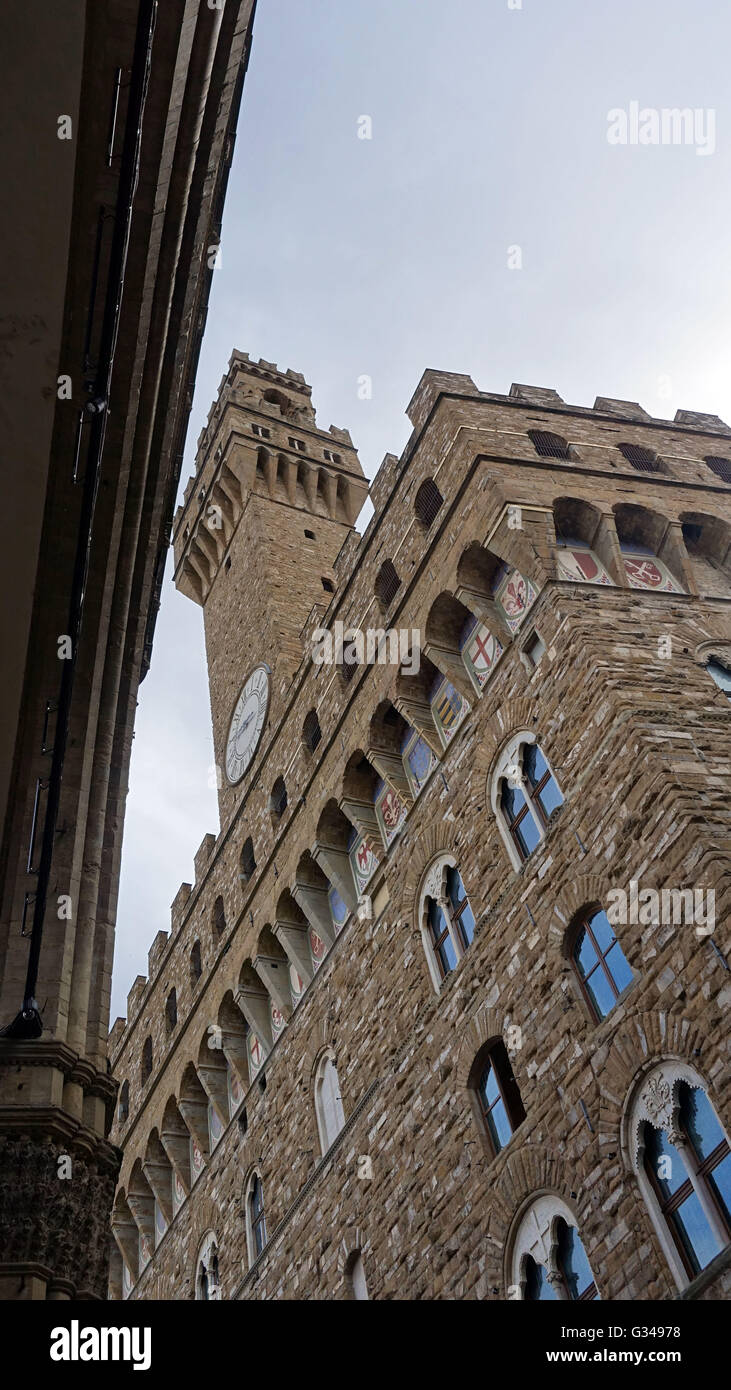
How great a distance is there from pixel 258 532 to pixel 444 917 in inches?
453

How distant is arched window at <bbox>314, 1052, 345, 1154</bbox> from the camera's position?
12.2m

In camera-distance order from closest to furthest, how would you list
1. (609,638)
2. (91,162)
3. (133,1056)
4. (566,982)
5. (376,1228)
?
(91,162)
(566,982)
(609,638)
(376,1228)
(133,1056)

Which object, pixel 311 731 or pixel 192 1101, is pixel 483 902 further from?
pixel 192 1101

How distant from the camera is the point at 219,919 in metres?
16.5

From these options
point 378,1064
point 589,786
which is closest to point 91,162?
point 589,786

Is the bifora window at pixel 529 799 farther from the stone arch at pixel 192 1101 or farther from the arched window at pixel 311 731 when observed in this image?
the stone arch at pixel 192 1101

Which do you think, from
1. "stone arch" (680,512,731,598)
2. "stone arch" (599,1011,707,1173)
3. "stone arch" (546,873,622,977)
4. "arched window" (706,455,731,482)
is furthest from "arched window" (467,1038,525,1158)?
"arched window" (706,455,731,482)

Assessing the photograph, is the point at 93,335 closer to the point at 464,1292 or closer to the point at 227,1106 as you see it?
the point at 464,1292

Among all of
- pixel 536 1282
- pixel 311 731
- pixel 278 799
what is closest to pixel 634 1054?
pixel 536 1282

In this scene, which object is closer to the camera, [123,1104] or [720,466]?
[720,466]

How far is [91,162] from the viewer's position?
18.9ft

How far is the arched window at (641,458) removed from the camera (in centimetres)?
1327

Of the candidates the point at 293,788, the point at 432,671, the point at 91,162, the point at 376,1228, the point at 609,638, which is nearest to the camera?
the point at 91,162
